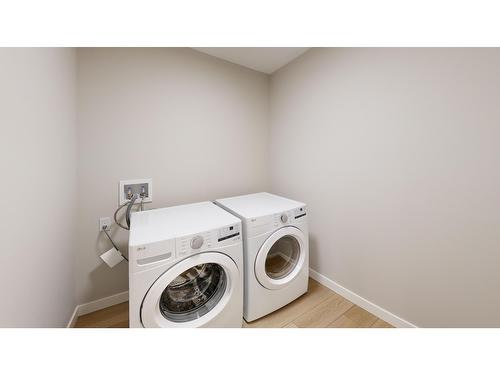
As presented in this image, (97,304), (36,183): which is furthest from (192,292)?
(36,183)

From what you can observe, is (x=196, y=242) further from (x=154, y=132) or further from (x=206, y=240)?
(x=154, y=132)

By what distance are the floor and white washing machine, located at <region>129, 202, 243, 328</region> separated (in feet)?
1.09

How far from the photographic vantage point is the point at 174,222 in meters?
1.10

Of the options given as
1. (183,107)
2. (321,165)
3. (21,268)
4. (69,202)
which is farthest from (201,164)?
(21,268)

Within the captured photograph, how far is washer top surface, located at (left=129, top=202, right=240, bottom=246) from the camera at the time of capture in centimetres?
92

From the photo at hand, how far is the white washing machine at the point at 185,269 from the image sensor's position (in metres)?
0.84

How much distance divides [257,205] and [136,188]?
0.94m

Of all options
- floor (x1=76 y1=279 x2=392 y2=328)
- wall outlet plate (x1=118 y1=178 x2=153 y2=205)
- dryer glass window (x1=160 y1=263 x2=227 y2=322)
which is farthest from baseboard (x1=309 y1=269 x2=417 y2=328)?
wall outlet plate (x1=118 y1=178 x2=153 y2=205)

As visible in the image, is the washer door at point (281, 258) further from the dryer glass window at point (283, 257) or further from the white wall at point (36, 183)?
the white wall at point (36, 183)

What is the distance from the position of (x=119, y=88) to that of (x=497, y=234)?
2306 millimetres

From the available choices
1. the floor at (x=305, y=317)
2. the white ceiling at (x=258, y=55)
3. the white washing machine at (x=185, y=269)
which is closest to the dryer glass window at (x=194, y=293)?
the white washing machine at (x=185, y=269)

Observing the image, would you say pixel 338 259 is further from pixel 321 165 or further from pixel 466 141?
pixel 466 141

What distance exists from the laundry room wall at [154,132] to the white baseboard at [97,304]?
0.04 m

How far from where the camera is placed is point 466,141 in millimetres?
887
